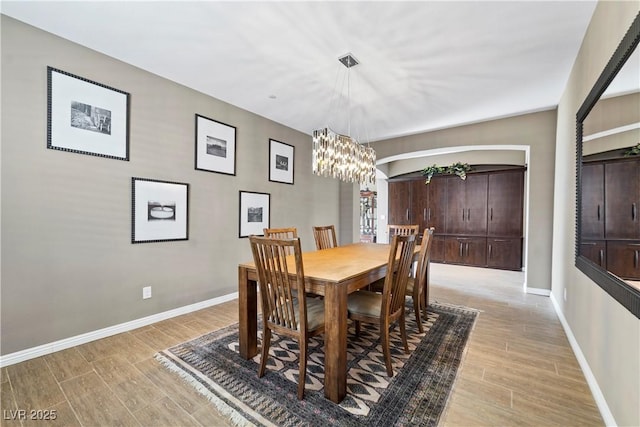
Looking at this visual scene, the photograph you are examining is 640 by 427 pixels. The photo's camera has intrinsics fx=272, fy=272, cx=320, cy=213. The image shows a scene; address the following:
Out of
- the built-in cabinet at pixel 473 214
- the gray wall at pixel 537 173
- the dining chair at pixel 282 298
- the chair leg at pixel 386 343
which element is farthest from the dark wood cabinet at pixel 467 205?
the dining chair at pixel 282 298

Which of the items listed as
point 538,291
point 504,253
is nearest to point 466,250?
point 504,253

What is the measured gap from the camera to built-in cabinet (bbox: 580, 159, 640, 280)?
49.6 inches

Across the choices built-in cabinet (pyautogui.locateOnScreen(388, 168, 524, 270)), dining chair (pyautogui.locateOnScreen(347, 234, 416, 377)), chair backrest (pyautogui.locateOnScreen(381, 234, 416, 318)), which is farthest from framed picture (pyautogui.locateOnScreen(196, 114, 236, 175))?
built-in cabinet (pyautogui.locateOnScreen(388, 168, 524, 270))

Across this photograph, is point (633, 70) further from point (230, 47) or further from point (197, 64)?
point (197, 64)

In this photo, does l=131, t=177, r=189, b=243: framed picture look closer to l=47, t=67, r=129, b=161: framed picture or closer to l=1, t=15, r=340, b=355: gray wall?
l=1, t=15, r=340, b=355: gray wall

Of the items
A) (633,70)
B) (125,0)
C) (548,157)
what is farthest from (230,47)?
(548,157)

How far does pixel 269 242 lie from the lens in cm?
175

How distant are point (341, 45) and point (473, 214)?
517cm

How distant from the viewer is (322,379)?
1933mm

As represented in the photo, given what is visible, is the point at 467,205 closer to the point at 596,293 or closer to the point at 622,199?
the point at 596,293

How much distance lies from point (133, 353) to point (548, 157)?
542cm

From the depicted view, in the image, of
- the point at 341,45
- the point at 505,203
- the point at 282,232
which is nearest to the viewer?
the point at 341,45

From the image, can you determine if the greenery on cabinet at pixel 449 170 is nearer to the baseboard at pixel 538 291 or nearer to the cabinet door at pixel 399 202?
the cabinet door at pixel 399 202

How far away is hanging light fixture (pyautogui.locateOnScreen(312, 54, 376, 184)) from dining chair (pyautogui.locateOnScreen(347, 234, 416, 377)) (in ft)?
3.63
